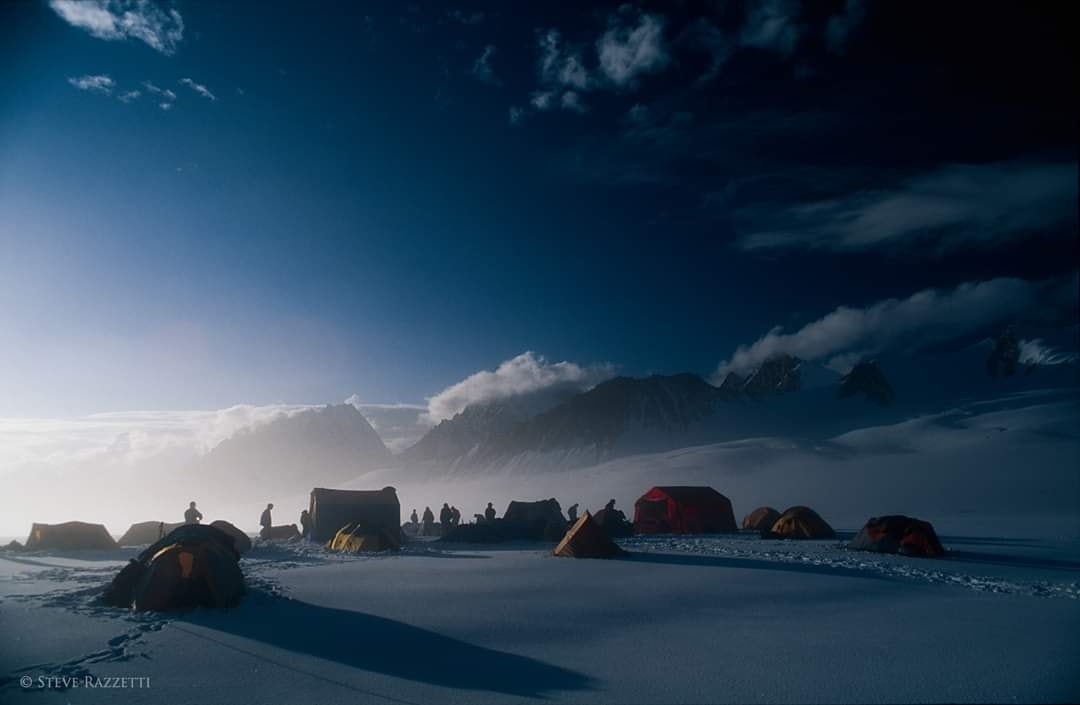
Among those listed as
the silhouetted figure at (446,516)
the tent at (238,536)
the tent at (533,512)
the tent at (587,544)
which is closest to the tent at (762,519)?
the tent at (533,512)

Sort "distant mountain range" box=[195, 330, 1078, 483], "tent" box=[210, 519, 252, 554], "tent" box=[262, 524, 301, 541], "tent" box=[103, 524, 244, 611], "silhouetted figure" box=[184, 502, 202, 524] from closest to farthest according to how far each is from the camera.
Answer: "tent" box=[103, 524, 244, 611] < "tent" box=[210, 519, 252, 554] < "silhouetted figure" box=[184, 502, 202, 524] < "tent" box=[262, 524, 301, 541] < "distant mountain range" box=[195, 330, 1078, 483]

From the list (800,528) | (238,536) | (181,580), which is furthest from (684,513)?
(181,580)

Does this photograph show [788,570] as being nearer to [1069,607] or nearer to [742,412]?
[1069,607]

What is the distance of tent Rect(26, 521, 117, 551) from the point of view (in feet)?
86.6

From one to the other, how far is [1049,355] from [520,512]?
144 m

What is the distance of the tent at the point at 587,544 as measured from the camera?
19.7 metres

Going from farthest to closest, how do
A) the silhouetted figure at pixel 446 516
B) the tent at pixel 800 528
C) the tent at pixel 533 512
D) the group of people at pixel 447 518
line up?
the silhouetted figure at pixel 446 516, the group of people at pixel 447 518, the tent at pixel 533 512, the tent at pixel 800 528

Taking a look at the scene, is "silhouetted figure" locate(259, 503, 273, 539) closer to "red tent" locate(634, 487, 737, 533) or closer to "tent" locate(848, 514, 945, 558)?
"red tent" locate(634, 487, 737, 533)

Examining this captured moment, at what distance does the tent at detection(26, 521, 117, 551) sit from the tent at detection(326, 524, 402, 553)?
12.0 m

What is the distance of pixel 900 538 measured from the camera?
66.3ft

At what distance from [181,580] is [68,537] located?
22.1 m

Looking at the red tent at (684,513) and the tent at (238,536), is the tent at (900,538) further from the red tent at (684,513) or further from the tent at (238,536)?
the tent at (238,536)

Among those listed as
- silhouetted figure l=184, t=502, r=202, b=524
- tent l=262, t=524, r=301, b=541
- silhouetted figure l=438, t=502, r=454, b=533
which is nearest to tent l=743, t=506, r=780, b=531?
silhouetted figure l=438, t=502, r=454, b=533

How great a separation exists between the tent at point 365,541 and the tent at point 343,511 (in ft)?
14.9
